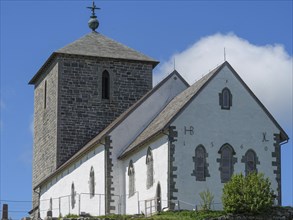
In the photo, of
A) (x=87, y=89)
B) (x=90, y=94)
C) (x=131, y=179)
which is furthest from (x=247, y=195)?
(x=87, y=89)

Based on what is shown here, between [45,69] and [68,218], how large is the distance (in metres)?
23.9

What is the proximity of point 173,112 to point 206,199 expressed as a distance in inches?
206

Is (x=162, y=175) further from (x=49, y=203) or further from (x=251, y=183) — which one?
(x=49, y=203)

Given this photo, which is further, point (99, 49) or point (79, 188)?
point (99, 49)

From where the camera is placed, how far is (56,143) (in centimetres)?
6725

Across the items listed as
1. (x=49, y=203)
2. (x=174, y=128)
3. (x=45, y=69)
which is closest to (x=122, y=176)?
(x=174, y=128)

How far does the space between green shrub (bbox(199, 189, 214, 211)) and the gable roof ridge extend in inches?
151

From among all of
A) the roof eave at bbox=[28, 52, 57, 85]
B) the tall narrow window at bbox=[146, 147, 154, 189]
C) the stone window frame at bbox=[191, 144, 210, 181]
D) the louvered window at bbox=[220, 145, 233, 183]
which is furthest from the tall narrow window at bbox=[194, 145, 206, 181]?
the roof eave at bbox=[28, 52, 57, 85]

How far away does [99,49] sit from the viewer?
226ft

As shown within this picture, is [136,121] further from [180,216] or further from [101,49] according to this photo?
[101,49]

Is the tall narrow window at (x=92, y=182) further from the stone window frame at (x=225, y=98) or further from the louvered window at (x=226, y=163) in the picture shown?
the stone window frame at (x=225, y=98)

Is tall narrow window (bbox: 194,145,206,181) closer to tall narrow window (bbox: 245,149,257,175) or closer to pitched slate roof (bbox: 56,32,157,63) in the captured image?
tall narrow window (bbox: 245,149,257,175)

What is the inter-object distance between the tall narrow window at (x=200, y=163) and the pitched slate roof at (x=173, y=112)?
2.09 meters

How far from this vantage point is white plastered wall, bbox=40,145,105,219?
2309 inches
